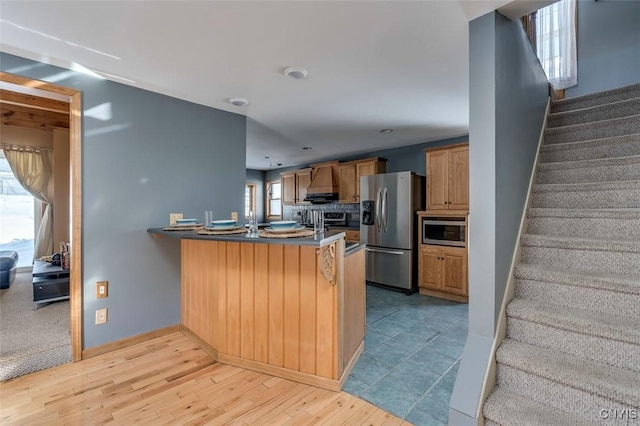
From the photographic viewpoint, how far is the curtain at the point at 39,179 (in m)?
4.59

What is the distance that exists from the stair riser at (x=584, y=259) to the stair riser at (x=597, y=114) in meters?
1.75

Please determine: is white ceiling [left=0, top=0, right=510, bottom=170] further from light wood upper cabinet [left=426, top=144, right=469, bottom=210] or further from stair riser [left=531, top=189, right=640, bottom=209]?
stair riser [left=531, top=189, right=640, bottom=209]

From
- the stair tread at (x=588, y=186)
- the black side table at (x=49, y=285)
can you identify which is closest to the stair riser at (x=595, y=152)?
the stair tread at (x=588, y=186)

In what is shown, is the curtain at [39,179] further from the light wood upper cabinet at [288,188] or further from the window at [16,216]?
the light wood upper cabinet at [288,188]

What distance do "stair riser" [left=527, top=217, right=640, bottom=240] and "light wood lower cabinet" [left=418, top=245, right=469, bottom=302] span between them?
1.80 meters

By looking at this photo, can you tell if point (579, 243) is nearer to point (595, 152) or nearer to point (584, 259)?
point (584, 259)

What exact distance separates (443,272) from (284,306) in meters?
2.81

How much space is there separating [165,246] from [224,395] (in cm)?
156

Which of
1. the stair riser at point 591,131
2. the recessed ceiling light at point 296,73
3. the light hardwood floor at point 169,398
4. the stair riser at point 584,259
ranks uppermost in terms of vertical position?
the recessed ceiling light at point 296,73

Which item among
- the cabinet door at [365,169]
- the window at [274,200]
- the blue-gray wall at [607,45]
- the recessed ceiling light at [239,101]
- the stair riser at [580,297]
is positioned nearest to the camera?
the stair riser at [580,297]

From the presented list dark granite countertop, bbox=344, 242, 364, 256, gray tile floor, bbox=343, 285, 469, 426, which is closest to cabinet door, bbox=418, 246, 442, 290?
gray tile floor, bbox=343, 285, 469, 426

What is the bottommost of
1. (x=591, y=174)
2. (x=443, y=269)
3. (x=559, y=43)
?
(x=443, y=269)

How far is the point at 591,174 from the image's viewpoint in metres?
2.40

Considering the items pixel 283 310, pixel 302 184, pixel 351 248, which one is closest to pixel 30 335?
pixel 283 310
